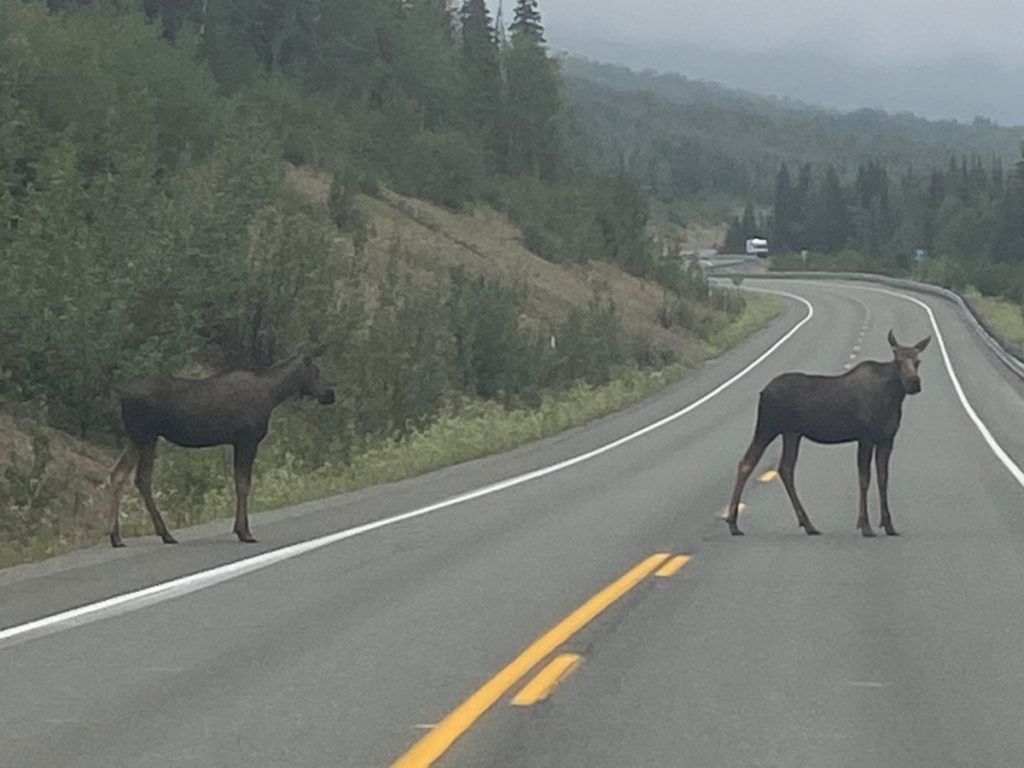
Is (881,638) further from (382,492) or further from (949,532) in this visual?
(382,492)

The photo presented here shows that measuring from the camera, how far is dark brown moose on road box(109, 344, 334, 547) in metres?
15.7

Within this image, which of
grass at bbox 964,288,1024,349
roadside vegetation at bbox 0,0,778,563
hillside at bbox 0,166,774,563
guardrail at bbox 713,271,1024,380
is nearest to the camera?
hillside at bbox 0,166,774,563

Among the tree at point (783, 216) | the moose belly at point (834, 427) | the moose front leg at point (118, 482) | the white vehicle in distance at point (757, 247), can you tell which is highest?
the moose belly at point (834, 427)

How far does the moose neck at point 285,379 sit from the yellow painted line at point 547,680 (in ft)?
21.6

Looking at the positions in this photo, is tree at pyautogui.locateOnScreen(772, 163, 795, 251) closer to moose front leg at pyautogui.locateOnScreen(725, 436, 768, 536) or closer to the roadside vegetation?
the roadside vegetation

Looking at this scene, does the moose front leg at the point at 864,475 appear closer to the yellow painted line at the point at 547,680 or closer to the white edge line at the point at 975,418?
the white edge line at the point at 975,418

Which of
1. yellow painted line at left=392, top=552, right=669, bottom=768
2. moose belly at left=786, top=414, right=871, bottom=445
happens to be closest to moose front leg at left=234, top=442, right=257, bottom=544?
yellow painted line at left=392, top=552, right=669, bottom=768

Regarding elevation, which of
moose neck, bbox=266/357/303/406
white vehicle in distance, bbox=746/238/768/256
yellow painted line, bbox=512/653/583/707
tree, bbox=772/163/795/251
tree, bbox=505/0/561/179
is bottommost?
white vehicle in distance, bbox=746/238/768/256

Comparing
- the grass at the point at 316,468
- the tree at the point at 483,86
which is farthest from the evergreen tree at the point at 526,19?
the grass at the point at 316,468

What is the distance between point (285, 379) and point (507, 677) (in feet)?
24.0

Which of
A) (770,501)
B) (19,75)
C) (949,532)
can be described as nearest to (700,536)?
(949,532)

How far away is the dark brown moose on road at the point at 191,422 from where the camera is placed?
15.7 m

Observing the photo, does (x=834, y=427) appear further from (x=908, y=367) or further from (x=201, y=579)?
(x=201, y=579)

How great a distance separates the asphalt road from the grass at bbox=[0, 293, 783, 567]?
110 centimetres
